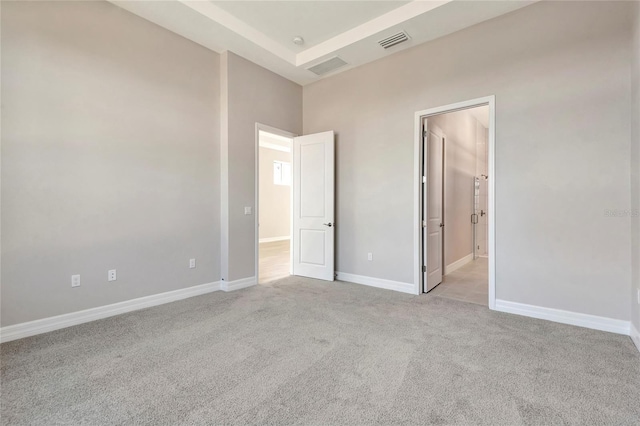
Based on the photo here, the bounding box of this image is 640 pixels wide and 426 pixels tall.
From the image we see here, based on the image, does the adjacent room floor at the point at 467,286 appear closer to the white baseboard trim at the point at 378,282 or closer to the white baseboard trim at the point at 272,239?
the white baseboard trim at the point at 378,282

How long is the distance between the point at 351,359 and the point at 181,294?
2.49 metres

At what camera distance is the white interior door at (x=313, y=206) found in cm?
460

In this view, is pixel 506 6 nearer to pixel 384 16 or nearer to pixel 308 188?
pixel 384 16

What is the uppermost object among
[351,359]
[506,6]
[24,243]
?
[506,6]

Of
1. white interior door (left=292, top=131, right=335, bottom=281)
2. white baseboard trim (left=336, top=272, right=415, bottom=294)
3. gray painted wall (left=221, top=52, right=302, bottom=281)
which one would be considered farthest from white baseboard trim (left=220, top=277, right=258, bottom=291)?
white baseboard trim (left=336, top=272, right=415, bottom=294)

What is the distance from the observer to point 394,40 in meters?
3.71

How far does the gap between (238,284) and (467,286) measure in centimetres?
332

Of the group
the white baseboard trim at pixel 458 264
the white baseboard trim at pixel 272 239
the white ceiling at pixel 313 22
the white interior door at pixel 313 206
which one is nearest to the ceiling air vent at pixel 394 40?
the white ceiling at pixel 313 22

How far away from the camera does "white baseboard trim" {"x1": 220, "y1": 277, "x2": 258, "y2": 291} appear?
403 centimetres

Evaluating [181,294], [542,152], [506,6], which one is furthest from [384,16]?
[181,294]

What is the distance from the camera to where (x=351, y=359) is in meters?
2.20

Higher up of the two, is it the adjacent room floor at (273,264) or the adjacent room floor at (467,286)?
the adjacent room floor at (273,264)

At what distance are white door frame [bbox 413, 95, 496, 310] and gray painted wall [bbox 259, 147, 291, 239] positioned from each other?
652 cm

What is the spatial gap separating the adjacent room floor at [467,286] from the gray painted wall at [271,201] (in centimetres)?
624
